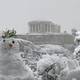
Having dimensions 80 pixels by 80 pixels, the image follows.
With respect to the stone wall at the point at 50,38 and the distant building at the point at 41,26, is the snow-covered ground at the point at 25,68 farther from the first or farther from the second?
the distant building at the point at 41,26

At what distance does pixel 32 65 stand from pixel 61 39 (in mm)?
8859

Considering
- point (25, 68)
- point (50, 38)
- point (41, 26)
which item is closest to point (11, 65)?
point (25, 68)

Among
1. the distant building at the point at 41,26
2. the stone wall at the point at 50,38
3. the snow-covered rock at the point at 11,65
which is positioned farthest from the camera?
the distant building at the point at 41,26

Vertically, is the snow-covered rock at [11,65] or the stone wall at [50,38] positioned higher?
the snow-covered rock at [11,65]

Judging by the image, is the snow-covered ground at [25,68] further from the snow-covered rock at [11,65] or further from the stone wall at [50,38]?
the stone wall at [50,38]

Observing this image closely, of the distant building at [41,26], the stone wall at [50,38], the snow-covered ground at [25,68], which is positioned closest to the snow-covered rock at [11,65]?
the snow-covered ground at [25,68]

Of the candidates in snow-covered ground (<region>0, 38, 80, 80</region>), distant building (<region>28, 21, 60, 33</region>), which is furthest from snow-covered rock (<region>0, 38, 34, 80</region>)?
distant building (<region>28, 21, 60, 33</region>)

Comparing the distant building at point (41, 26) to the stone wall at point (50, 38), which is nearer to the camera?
the stone wall at point (50, 38)

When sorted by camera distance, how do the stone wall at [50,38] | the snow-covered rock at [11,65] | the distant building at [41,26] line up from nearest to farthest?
the snow-covered rock at [11,65] → the stone wall at [50,38] → the distant building at [41,26]

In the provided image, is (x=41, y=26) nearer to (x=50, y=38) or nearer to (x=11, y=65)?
(x=50, y=38)

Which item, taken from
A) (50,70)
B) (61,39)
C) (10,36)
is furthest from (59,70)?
(61,39)

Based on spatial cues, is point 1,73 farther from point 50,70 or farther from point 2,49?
point 50,70

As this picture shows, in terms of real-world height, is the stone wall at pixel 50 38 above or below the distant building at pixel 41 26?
below

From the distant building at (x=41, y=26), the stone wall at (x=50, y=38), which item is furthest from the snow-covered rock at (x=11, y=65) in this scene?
the distant building at (x=41, y=26)
